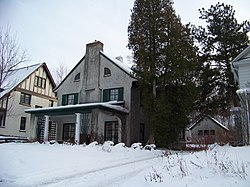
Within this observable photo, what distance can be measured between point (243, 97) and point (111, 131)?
10.9 meters

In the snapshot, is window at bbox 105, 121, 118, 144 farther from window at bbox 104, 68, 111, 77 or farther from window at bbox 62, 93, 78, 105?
window at bbox 62, 93, 78, 105

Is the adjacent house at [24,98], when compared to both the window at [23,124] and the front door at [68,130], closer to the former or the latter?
the window at [23,124]

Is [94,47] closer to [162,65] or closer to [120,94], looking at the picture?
[120,94]

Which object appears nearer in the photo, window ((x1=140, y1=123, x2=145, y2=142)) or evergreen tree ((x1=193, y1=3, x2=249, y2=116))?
evergreen tree ((x1=193, y1=3, x2=249, y2=116))

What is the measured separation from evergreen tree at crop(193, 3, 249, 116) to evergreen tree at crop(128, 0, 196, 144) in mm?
3215

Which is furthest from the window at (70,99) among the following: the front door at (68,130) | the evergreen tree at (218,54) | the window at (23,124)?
the evergreen tree at (218,54)

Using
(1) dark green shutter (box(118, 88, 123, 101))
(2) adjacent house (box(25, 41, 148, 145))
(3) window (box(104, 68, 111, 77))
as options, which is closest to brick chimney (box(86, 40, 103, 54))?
(2) adjacent house (box(25, 41, 148, 145))

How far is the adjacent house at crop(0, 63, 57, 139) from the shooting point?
2566 cm

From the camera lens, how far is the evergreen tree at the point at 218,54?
2070 centimetres

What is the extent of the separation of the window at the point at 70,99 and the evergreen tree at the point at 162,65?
7839 mm

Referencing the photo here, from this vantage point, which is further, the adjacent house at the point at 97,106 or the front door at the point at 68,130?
the front door at the point at 68,130

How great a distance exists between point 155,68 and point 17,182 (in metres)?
13.0

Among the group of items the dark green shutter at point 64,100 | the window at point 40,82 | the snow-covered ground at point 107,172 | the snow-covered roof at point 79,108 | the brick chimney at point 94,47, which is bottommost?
the snow-covered ground at point 107,172

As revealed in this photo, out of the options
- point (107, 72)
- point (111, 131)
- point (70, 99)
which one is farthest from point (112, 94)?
point (70, 99)
